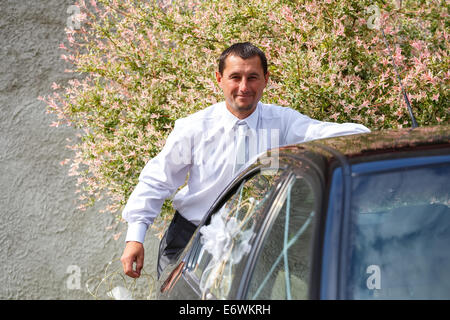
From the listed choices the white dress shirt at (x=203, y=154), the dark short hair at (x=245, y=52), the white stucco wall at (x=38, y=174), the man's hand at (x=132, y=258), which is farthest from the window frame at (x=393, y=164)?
the white stucco wall at (x=38, y=174)

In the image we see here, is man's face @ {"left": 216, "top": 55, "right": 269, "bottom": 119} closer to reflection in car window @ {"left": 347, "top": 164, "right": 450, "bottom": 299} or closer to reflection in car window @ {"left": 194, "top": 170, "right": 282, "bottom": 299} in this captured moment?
reflection in car window @ {"left": 194, "top": 170, "right": 282, "bottom": 299}

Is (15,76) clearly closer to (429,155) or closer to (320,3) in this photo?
(320,3)

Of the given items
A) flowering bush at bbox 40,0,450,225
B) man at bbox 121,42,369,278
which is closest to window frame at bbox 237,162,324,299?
man at bbox 121,42,369,278

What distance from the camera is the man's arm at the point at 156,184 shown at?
2.66 metres

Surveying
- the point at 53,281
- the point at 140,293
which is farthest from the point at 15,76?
the point at 140,293

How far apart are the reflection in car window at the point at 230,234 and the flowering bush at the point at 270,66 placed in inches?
50.9

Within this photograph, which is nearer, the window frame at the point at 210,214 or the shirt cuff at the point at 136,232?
the window frame at the point at 210,214

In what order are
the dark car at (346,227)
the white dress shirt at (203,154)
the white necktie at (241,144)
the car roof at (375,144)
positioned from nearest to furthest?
the dark car at (346,227) → the car roof at (375,144) → the white dress shirt at (203,154) → the white necktie at (241,144)

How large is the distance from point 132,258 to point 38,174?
3.29 meters

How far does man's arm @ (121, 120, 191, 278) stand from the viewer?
266cm

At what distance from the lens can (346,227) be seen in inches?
53.0

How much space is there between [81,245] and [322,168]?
171 inches

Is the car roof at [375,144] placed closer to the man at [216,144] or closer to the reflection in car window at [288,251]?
the reflection in car window at [288,251]

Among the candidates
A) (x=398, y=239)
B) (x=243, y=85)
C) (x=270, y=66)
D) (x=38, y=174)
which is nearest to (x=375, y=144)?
(x=398, y=239)
